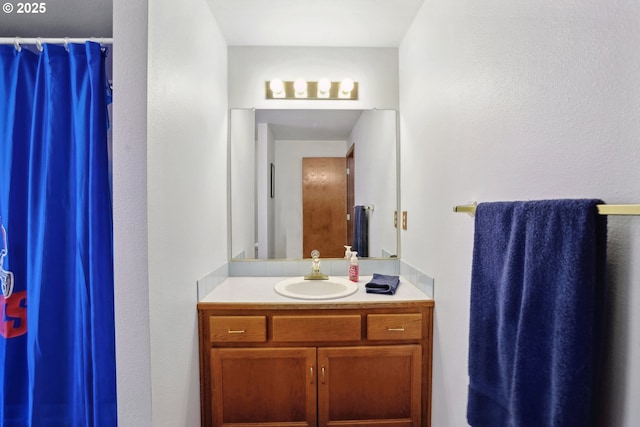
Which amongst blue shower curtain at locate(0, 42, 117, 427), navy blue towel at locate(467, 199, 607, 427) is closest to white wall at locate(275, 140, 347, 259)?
blue shower curtain at locate(0, 42, 117, 427)

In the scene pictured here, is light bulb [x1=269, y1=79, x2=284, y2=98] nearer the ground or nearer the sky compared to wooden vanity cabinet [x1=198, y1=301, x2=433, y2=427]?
nearer the sky

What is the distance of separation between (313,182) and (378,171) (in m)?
0.47

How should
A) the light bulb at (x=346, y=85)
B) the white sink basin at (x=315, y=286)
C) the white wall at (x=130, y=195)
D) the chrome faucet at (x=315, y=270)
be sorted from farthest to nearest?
the light bulb at (x=346, y=85) < the chrome faucet at (x=315, y=270) < the white sink basin at (x=315, y=286) < the white wall at (x=130, y=195)

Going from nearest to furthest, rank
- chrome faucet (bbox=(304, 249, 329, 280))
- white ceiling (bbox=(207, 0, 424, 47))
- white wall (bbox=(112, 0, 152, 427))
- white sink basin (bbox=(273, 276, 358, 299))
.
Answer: white wall (bbox=(112, 0, 152, 427)) < white ceiling (bbox=(207, 0, 424, 47)) < white sink basin (bbox=(273, 276, 358, 299)) < chrome faucet (bbox=(304, 249, 329, 280))

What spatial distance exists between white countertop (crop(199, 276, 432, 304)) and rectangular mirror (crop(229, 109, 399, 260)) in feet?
0.90

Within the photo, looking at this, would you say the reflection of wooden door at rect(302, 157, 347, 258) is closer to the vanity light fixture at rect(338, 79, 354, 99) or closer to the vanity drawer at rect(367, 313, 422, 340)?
the vanity light fixture at rect(338, 79, 354, 99)

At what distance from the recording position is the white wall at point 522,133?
60 centimetres

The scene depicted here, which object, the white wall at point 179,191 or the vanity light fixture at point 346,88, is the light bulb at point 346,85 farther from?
the white wall at point 179,191

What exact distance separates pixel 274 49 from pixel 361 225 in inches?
54.7

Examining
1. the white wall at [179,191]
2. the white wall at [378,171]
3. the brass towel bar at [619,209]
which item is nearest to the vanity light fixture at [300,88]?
the white wall at [378,171]

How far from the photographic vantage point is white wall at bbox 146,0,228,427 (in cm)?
106

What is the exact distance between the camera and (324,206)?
2.06 m

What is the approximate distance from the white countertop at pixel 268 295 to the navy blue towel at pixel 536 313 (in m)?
0.63

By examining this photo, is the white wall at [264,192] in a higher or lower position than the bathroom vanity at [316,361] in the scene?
higher
